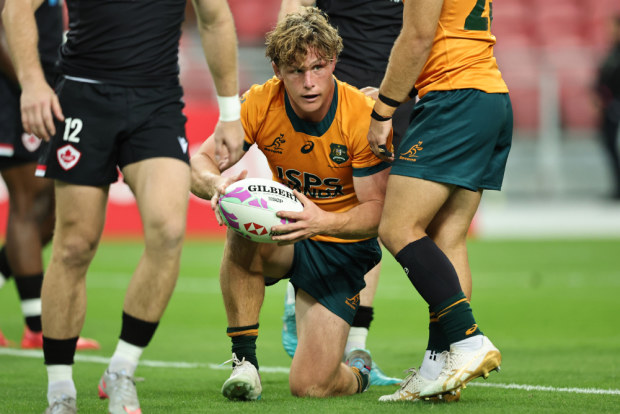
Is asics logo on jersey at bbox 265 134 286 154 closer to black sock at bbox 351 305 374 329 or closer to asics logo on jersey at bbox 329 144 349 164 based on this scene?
asics logo on jersey at bbox 329 144 349 164

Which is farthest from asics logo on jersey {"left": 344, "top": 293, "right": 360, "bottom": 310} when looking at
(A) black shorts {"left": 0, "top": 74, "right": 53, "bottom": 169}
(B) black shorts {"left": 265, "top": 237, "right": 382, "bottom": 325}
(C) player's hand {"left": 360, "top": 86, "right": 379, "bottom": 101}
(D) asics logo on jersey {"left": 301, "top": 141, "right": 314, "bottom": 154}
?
(A) black shorts {"left": 0, "top": 74, "right": 53, "bottom": 169}

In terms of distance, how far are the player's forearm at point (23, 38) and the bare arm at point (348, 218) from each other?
3.89 ft

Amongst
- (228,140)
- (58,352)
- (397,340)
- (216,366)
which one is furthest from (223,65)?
(397,340)

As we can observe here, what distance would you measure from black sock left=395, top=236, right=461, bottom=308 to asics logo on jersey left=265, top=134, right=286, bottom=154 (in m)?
0.88

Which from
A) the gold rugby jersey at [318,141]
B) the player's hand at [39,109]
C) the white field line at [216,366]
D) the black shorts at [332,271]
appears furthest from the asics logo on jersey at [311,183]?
the player's hand at [39,109]

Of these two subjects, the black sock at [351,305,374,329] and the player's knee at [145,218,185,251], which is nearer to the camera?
the player's knee at [145,218,185,251]

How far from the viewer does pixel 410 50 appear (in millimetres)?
4043

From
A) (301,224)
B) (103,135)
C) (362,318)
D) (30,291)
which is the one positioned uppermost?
(103,135)

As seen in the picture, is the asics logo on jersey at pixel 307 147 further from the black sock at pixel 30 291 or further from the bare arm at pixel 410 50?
the black sock at pixel 30 291

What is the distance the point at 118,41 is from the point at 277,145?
1018 mm

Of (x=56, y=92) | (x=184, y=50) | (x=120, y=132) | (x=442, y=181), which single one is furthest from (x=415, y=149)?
(x=184, y=50)

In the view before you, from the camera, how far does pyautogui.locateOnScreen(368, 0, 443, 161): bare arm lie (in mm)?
4012

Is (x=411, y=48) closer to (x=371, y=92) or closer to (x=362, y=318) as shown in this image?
(x=371, y=92)

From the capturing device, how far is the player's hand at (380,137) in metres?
4.18
